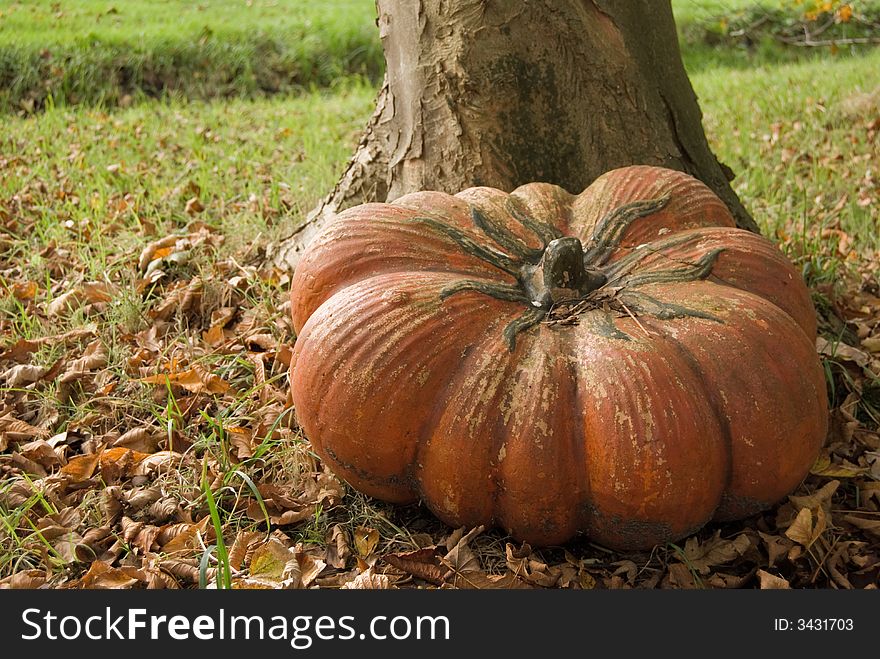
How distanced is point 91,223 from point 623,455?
322 centimetres

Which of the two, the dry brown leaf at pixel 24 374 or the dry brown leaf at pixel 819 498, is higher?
the dry brown leaf at pixel 24 374

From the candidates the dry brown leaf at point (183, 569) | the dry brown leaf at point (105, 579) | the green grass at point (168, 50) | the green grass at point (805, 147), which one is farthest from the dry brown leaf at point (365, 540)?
the green grass at point (168, 50)

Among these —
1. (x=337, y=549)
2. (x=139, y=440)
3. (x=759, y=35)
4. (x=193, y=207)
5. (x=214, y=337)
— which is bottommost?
(x=337, y=549)

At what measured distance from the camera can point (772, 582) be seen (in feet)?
6.65

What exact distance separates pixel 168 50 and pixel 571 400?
275 inches

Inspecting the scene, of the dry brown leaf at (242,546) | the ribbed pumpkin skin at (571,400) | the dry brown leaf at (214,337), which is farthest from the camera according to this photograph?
the dry brown leaf at (214,337)

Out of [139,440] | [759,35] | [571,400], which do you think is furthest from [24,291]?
[759,35]

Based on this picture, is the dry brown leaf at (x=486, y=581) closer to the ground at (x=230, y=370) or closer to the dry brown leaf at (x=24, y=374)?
the ground at (x=230, y=370)

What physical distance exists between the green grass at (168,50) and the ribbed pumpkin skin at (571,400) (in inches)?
215

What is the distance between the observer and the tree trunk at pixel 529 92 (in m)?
2.94

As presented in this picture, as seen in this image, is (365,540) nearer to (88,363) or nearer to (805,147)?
(88,363)

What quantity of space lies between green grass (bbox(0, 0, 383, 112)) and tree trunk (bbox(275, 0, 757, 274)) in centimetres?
449

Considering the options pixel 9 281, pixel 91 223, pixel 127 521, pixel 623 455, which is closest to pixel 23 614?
pixel 127 521

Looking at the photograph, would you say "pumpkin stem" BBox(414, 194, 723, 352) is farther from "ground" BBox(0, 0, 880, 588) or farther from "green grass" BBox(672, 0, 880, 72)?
"green grass" BBox(672, 0, 880, 72)
